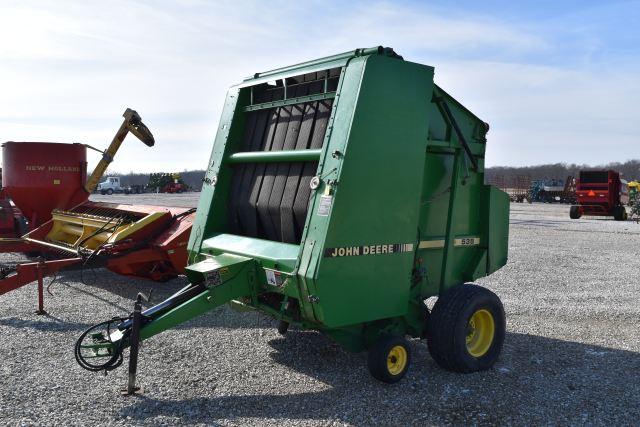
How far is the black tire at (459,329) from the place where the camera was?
15.0 ft

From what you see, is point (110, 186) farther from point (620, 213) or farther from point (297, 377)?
point (297, 377)

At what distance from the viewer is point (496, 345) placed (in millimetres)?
4934

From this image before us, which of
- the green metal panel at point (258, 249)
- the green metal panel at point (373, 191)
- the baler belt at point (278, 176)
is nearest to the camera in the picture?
the green metal panel at point (373, 191)

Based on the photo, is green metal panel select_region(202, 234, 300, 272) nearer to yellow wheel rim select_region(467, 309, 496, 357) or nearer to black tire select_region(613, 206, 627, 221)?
yellow wheel rim select_region(467, 309, 496, 357)

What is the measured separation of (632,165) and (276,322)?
69520 mm

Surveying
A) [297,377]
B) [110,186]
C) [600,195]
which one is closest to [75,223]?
[297,377]

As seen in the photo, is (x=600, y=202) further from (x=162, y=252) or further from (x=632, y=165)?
(x=632, y=165)

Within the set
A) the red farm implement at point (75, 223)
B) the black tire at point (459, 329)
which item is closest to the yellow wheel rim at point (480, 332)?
the black tire at point (459, 329)

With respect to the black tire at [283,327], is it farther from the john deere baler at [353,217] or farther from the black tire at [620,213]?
the black tire at [620,213]

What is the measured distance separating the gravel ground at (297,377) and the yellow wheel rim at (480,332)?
0.71 feet

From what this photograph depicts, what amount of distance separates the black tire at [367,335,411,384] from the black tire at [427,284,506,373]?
13.9 inches

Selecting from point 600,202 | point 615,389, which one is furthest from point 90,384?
point 600,202

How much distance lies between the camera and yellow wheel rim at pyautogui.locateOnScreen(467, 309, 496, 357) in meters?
4.90

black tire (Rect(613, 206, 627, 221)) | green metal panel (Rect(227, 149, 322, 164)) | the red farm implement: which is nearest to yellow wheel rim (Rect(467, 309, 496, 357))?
green metal panel (Rect(227, 149, 322, 164))
